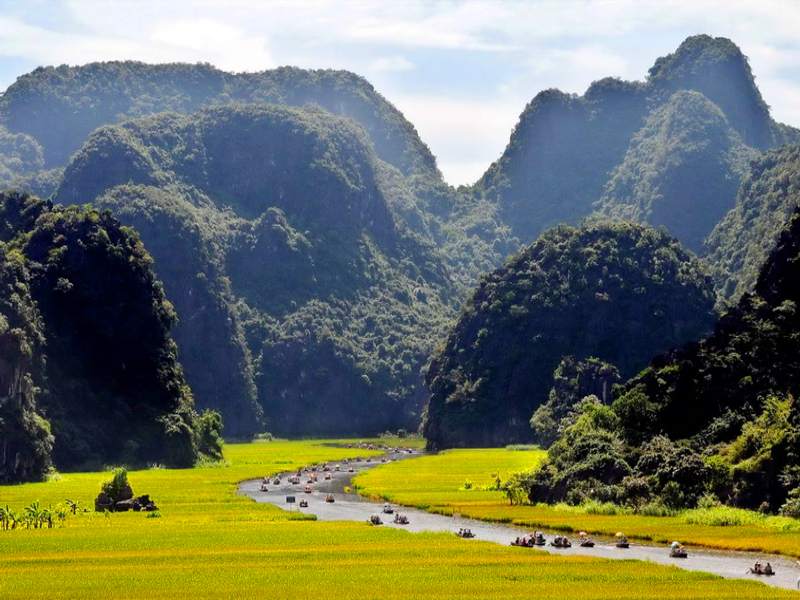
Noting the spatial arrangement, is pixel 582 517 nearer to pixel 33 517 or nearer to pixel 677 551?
pixel 677 551

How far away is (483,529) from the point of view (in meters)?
95.9

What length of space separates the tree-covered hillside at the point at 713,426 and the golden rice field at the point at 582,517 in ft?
10.0

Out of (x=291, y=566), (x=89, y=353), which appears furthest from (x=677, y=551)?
(x=89, y=353)

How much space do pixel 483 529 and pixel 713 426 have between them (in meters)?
28.6

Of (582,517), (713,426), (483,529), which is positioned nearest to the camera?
(483,529)

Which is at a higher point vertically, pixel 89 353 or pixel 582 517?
pixel 89 353

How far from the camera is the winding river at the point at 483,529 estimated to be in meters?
71.9

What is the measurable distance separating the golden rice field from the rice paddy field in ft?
36.9

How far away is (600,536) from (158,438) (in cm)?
11020

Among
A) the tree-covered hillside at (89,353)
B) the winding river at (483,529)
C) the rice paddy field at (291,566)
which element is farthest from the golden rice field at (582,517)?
the tree-covered hillside at (89,353)

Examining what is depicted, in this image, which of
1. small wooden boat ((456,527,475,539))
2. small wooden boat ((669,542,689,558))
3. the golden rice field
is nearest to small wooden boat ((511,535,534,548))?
small wooden boat ((456,527,475,539))

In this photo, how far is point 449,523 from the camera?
100m

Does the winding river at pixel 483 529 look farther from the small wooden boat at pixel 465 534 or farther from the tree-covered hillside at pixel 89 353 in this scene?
the tree-covered hillside at pixel 89 353

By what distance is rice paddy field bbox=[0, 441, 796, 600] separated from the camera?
62156 millimetres
